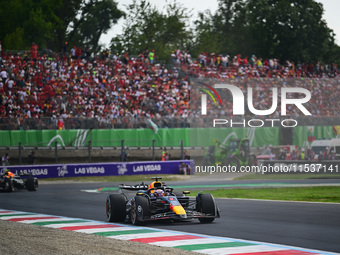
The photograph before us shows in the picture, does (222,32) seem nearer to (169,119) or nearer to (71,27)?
(71,27)

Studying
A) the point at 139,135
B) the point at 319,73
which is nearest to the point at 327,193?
the point at 139,135

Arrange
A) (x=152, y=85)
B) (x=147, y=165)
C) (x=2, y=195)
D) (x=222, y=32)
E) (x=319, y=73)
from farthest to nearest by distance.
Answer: (x=222, y=32) → (x=319, y=73) → (x=152, y=85) → (x=147, y=165) → (x=2, y=195)

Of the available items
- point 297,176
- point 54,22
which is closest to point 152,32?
point 54,22

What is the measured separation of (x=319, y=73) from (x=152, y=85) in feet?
60.3

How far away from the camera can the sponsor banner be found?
111 ft

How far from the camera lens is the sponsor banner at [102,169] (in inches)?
1335

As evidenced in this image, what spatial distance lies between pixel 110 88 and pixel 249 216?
28170 millimetres

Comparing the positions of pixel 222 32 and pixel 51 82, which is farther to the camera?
pixel 222 32

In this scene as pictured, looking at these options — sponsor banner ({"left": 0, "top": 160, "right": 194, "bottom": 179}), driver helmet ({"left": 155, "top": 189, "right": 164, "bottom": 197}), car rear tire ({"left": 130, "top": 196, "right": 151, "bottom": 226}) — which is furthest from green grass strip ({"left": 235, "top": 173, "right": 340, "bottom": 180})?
car rear tire ({"left": 130, "top": 196, "right": 151, "bottom": 226})

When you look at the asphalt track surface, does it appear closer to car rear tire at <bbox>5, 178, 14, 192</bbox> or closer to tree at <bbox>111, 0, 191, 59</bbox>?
car rear tire at <bbox>5, 178, 14, 192</bbox>

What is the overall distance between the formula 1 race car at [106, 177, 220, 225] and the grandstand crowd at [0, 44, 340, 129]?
54.3ft

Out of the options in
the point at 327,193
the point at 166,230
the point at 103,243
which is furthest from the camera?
the point at 327,193

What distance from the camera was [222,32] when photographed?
8700 centimetres

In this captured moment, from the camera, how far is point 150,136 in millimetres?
37656
